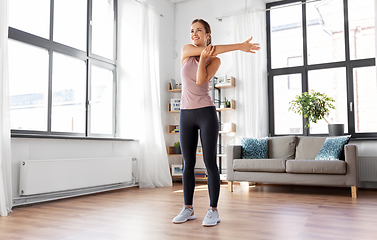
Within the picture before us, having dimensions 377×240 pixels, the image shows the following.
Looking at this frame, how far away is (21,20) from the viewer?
3.56 m

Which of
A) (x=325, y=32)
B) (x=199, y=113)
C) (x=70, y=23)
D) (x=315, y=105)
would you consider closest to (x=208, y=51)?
(x=199, y=113)

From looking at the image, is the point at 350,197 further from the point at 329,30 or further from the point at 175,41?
the point at 175,41

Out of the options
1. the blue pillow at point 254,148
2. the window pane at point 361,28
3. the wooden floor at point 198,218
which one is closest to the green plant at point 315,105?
the blue pillow at point 254,148

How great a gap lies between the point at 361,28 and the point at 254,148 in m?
2.32

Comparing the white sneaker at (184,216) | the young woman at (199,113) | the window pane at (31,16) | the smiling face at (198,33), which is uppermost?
the window pane at (31,16)

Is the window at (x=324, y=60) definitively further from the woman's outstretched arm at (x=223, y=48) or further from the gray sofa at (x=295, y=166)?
the woman's outstretched arm at (x=223, y=48)

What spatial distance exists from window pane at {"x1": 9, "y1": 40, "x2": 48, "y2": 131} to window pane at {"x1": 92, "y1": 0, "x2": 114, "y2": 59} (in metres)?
0.93

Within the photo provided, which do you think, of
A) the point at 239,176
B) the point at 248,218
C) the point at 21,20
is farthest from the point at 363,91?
the point at 21,20

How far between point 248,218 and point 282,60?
3.47 m

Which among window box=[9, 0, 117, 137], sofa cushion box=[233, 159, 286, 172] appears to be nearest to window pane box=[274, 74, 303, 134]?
sofa cushion box=[233, 159, 286, 172]

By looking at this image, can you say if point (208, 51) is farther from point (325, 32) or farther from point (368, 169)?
point (325, 32)

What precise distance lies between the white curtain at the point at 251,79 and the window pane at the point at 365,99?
1252 mm

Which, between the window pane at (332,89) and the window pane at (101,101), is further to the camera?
the window pane at (332,89)

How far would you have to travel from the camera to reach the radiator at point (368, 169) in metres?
4.28
